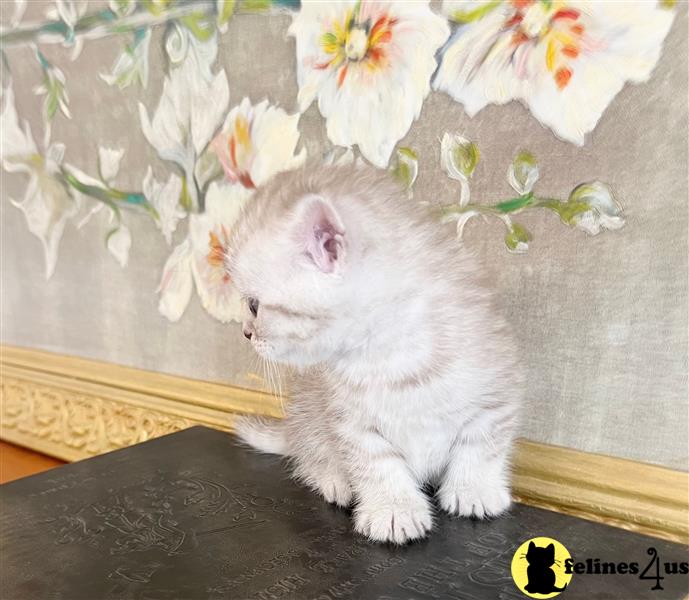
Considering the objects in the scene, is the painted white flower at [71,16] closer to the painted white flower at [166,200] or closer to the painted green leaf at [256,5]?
the painted white flower at [166,200]

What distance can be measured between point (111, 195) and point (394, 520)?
861 millimetres

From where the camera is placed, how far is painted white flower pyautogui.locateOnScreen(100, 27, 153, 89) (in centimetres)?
110

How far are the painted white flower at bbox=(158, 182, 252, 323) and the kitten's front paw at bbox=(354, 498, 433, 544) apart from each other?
48 cm

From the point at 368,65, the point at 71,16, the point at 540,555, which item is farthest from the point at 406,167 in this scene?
the point at 71,16

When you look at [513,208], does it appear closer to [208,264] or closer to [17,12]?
[208,264]

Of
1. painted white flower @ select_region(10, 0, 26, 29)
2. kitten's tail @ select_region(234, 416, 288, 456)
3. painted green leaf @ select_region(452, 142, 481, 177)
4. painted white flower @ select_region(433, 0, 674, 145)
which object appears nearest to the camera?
painted white flower @ select_region(433, 0, 674, 145)

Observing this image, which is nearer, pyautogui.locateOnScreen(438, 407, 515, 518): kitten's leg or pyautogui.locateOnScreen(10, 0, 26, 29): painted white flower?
pyautogui.locateOnScreen(438, 407, 515, 518): kitten's leg

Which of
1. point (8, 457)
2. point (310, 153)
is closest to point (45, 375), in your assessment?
point (8, 457)

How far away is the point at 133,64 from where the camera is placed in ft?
3.69

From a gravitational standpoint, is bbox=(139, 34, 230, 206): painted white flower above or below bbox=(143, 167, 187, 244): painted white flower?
above

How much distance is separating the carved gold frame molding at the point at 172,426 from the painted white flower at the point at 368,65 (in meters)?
0.43

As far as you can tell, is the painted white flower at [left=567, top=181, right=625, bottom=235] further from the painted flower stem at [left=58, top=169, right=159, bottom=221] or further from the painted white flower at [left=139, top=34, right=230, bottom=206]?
the painted flower stem at [left=58, top=169, right=159, bottom=221]

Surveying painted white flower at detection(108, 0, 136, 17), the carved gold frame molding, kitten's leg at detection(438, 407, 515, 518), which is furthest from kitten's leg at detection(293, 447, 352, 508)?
painted white flower at detection(108, 0, 136, 17)

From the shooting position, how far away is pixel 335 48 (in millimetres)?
875
